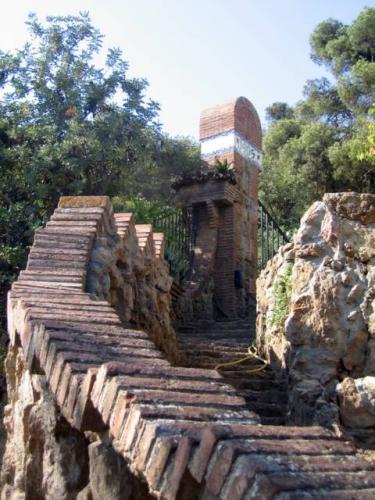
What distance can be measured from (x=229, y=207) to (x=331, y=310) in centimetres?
715

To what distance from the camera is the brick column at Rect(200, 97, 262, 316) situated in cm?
1266

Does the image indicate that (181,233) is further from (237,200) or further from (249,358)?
(249,358)

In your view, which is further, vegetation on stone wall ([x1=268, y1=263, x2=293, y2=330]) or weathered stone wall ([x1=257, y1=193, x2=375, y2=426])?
vegetation on stone wall ([x1=268, y1=263, x2=293, y2=330])

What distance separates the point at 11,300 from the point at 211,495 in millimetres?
1985

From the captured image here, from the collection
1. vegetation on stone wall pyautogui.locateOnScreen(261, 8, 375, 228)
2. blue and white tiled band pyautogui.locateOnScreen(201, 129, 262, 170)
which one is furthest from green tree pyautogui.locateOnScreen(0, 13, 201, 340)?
vegetation on stone wall pyautogui.locateOnScreen(261, 8, 375, 228)

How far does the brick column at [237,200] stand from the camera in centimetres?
1266

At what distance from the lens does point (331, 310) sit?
19.1 feet

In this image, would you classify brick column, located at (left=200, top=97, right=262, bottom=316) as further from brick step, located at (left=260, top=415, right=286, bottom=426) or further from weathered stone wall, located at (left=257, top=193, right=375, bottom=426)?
brick step, located at (left=260, top=415, right=286, bottom=426)

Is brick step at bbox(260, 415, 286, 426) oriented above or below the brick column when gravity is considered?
below

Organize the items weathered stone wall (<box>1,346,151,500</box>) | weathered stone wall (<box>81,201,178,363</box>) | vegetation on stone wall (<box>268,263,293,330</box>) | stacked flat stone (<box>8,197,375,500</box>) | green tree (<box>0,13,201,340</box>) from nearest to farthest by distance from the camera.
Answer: stacked flat stone (<box>8,197,375,500</box>) < weathered stone wall (<box>1,346,151,500</box>) < weathered stone wall (<box>81,201,178,363</box>) < vegetation on stone wall (<box>268,263,293,330</box>) < green tree (<box>0,13,201,340</box>)

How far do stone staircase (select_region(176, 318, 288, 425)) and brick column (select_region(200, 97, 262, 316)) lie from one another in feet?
8.39

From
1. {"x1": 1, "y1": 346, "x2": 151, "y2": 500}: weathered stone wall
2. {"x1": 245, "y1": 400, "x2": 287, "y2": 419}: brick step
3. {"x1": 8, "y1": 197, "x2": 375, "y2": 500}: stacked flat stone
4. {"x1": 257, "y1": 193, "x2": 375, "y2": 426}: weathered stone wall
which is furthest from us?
{"x1": 245, "y1": 400, "x2": 287, "y2": 419}: brick step

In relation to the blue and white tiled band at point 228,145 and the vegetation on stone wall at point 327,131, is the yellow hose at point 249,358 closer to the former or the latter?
the blue and white tiled band at point 228,145

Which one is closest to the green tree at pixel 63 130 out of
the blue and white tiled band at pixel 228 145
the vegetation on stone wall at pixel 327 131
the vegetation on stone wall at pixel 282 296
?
the blue and white tiled band at pixel 228 145
